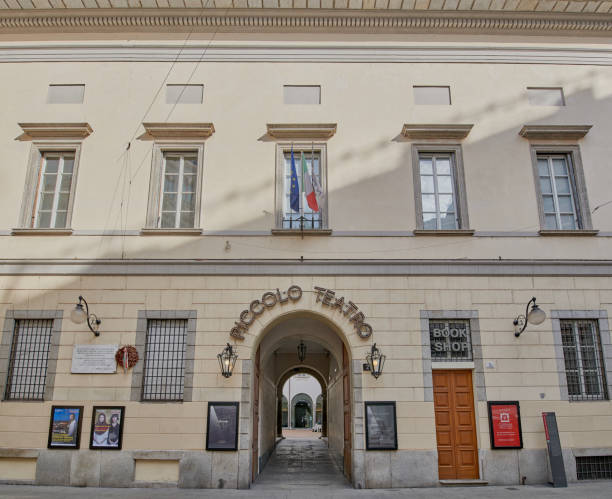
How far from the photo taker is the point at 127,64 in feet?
46.3

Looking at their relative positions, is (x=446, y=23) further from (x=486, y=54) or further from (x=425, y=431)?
(x=425, y=431)

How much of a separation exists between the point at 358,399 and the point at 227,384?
3.02 m

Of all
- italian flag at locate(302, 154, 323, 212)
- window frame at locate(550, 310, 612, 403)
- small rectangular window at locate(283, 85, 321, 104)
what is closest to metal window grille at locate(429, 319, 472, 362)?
window frame at locate(550, 310, 612, 403)

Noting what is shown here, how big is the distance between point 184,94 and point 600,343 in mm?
12194

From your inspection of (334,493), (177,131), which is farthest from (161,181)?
(334,493)

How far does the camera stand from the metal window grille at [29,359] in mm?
12117

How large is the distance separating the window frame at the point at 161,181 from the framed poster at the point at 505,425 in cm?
812

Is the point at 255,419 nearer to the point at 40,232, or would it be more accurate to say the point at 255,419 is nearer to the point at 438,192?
the point at 40,232

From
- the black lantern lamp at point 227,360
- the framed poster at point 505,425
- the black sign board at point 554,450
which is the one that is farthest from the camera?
the black lantern lamp at point 227,360

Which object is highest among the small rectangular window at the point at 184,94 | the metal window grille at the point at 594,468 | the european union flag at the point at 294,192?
the small rectangular window at the point at 184,94

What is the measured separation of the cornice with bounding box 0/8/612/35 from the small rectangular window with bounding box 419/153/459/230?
3.79 m

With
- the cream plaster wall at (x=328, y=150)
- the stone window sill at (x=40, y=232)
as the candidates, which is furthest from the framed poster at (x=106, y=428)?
the stone window sill at (x=40, y=232)

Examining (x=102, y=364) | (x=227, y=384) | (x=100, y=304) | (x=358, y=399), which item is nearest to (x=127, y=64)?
(x=100, y=304)

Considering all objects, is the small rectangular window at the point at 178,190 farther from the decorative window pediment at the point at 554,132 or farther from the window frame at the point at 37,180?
the decorative window pediment at the point at 554,132
